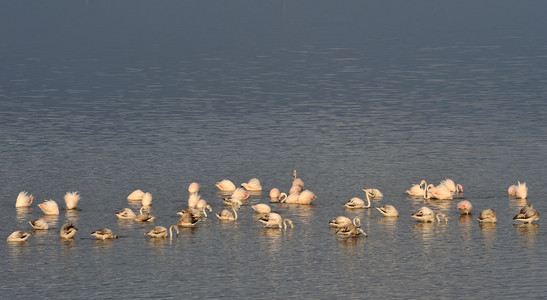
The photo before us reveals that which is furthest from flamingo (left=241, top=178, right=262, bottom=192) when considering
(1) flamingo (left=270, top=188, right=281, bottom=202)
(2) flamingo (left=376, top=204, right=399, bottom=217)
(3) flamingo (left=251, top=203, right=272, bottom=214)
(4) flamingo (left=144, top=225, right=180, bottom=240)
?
(4) flamingo (left=144, top=225, right=180, bottom=240)

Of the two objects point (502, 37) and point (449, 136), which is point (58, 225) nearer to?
point (449, 136)

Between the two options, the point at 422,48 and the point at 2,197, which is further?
the point at 422,48

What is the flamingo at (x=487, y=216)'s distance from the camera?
43156mm

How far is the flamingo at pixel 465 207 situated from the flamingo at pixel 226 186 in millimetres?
10391

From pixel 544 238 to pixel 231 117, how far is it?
1295 inches

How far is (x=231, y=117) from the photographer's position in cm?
7138

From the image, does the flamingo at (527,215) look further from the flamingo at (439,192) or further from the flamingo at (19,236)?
the flamingo at (19,236)

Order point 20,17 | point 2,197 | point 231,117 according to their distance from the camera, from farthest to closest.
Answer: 1. point 20,17
2. point 231,117
3. point 2,197

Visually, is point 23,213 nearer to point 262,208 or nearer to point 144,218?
point 144,218

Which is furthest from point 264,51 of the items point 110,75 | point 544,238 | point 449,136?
point 544,238

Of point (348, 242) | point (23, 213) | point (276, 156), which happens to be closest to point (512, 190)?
point (348, 242)

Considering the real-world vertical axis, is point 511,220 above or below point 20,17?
below

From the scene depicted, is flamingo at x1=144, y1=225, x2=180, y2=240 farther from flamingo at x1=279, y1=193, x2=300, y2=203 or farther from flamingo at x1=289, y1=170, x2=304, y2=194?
flamingo at x1=289, y1=170, x2=304, y2=194

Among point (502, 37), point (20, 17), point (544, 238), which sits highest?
point (20, 17)
